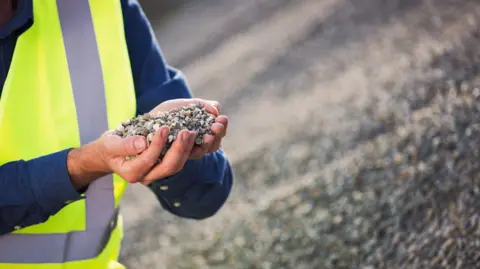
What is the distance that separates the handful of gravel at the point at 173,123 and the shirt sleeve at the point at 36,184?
18cm

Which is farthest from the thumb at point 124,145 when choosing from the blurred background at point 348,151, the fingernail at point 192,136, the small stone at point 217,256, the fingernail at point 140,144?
the small stone at point 217,256

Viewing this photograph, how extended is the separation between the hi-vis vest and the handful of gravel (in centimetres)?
20

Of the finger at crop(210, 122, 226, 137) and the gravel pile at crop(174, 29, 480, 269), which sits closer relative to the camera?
the finger at crop(210, 122, 226, 137)

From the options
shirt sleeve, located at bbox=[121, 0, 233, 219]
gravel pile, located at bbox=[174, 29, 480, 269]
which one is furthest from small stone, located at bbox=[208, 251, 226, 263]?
shirt sleeve, located at bbox=[121, 0, 233, 219]

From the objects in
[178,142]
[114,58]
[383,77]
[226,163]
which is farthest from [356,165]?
[178,142]

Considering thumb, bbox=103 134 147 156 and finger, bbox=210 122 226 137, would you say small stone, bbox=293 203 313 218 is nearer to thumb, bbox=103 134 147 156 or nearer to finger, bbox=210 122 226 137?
finger, bbox=210 122 226 137

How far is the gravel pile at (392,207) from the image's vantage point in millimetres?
2742

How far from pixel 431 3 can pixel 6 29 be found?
3543 millimetres

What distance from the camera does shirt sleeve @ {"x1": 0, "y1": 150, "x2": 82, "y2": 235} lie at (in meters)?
1.73

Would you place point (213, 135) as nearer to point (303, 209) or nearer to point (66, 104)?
point (66, 104)

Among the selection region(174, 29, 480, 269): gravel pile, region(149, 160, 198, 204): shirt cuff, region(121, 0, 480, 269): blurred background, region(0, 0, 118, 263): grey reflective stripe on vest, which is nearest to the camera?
region(0, 0, 118, 263): grey reflective stripe on vest

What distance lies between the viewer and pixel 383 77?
4207 millimetres

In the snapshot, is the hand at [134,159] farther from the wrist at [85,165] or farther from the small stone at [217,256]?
the small stone at [217,256]

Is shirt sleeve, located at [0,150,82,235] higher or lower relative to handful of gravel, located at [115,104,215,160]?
lower
